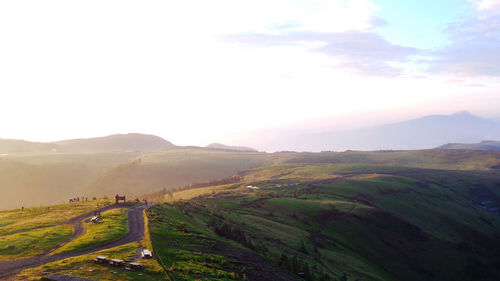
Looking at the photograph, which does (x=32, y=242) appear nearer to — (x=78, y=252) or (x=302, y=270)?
(x=78, y=252)

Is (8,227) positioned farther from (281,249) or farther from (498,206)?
(498,206)

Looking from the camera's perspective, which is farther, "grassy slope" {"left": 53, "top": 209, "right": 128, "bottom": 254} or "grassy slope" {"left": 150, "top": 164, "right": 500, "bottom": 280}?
"grassy slope" {"left": 150, "top": 164, "right": 500, "bottom": 280}

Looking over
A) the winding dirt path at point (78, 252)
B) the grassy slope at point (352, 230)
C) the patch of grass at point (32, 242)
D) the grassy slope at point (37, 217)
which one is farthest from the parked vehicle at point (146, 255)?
the grassy slope at point (37, 217)

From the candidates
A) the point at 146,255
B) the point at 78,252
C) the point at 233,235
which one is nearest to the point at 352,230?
the point at 233,235

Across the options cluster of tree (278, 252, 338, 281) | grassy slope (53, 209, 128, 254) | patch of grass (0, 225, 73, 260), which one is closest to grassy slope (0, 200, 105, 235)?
patch of grass (0, 225, 73, 260)

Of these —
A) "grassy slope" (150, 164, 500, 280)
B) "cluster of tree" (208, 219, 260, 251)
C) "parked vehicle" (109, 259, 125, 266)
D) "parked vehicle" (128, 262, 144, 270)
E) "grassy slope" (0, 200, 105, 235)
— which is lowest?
"grassy slope" (150, 164, 500, 280)

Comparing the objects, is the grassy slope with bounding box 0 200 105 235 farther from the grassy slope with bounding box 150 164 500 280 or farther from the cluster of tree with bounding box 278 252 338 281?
the cluster of tree with bounding box 278 252 338 281

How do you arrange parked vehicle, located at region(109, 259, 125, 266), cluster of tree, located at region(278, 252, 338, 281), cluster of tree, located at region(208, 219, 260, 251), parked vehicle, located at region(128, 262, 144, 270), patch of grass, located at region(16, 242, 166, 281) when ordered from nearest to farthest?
1. patch of grass, located at region(16, 242, 166, 281)
2. parked vehicle, located at region(128, 262, 144, 270)
3. parked vehicle, located at region(109, 259, 125, 266)
4. cluster of tree, located at region(278, 252, 338, 281)
5. cluster of tree, located at region(208, 219, 260, 251)
